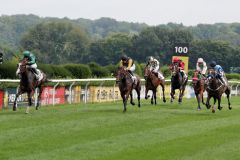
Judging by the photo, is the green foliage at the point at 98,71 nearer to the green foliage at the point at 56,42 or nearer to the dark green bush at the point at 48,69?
the dark green bush at the point at 48,69

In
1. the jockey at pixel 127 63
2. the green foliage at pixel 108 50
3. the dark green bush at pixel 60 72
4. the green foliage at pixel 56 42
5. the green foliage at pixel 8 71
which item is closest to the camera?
the jockey at pixel 127 63

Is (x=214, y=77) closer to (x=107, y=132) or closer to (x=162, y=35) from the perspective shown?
(x=107, y=132)

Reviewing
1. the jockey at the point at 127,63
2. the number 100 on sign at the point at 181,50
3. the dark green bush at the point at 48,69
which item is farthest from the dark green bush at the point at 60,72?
the jockey at the point at 127,63

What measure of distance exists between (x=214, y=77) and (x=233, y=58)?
273 feet

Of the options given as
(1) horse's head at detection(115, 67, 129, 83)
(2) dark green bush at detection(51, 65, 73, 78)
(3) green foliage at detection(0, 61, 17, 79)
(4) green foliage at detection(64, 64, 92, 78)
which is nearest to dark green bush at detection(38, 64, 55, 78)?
(2) dark green bush at detection(51, 65, 73, 78)

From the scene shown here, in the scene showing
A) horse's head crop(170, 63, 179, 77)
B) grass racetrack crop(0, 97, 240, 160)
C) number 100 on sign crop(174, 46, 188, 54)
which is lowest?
grass racetrack crop(0, 97, 240, 160)

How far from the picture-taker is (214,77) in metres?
20.5

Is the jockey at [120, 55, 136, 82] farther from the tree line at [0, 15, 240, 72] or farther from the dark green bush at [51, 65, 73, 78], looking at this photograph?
the tree line at [0, 15, 240, 72]

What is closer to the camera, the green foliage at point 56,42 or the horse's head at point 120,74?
the horse's head at point 120,74

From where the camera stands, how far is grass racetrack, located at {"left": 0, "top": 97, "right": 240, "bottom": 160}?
1061 cm

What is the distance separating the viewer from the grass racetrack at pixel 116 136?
10.6 metres

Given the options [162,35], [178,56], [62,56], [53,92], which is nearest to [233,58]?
[162,35]

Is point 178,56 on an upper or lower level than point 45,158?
upper

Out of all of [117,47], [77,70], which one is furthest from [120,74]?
[117,47]
